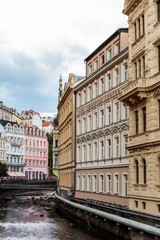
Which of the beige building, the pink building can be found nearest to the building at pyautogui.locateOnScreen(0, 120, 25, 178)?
the pink building

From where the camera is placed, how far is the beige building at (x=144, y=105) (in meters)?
25.8

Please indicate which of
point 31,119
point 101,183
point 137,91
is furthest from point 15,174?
point 137,91

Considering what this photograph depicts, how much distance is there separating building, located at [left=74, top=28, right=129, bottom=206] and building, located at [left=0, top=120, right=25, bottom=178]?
68907 mm

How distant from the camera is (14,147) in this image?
11950cm

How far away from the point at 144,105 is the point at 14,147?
312 ft

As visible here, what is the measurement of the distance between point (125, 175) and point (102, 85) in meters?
11.2

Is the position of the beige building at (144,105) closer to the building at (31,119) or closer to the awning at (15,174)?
the awning at (15,174)

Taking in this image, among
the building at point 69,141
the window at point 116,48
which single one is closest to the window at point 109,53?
the window at point 116,48

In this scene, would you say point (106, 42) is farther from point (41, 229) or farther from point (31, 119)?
point (31, 119)

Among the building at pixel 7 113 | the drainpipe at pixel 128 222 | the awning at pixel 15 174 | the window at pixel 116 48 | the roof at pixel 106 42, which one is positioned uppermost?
the building at pixel 7 113

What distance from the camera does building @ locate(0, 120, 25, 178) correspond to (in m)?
117

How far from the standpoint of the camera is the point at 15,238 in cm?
2833

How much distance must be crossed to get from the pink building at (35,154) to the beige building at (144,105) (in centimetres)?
9776

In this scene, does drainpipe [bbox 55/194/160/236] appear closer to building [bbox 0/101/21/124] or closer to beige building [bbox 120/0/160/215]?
beige building [bbox 120/0/160/215]
